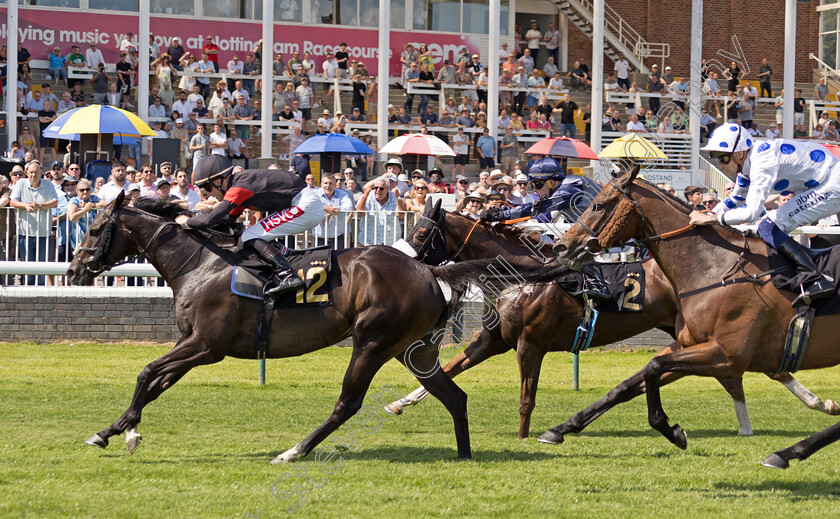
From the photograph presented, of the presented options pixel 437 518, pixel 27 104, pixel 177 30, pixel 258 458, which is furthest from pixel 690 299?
pixel 177 30

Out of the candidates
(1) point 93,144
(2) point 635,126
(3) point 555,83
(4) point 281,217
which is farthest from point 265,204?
(3) point 555,83

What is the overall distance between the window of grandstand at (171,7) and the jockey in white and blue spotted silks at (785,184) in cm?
2460

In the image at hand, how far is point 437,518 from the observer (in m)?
5.99

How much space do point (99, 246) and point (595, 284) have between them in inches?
164

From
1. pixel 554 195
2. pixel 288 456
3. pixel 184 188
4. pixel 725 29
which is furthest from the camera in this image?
pixel 725 29

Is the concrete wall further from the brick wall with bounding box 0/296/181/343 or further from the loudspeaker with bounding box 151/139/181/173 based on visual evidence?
the loudspeaker with bounding box 151/139/181/173

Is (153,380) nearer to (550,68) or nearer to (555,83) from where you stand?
(555,83)

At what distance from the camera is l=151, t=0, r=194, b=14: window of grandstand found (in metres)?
29.4

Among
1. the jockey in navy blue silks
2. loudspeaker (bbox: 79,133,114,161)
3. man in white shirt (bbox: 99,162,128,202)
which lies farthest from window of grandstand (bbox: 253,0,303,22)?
the jockey in navy blue silks

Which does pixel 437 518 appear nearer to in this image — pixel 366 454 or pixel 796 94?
pixel 366 454

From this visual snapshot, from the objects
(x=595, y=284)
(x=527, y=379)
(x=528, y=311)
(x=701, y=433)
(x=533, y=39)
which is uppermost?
(x=533, y=39)

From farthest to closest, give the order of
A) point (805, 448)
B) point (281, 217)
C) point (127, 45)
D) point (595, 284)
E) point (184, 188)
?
point (127, 45) → point (184, 188) → point (595, 284) → point (281, 217) → point (805, 448)

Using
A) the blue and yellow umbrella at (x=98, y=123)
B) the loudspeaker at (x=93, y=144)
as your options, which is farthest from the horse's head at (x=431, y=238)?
the loudspeaker at (x=93, y=144)

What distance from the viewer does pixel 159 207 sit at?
27.5 ft
